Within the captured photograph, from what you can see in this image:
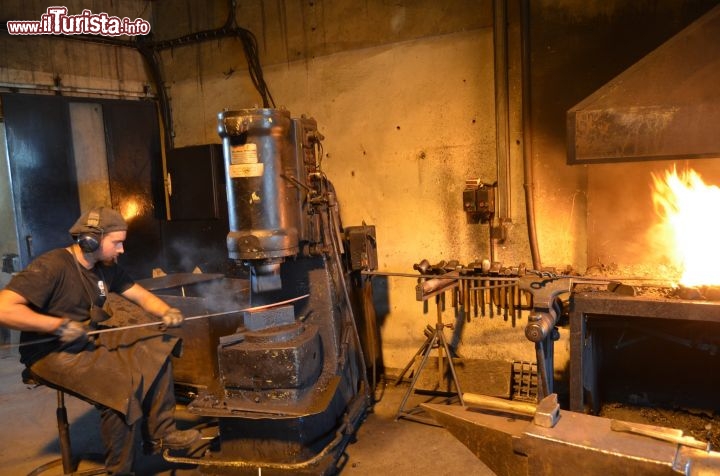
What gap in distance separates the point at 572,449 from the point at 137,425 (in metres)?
2.21

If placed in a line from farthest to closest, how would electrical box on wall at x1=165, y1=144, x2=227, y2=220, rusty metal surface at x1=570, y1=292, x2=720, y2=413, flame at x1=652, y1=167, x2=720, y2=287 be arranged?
1. electrical box on wall at x1=165, y1=144, x2=227, y2=220
2. flame at x1=652, y1=167, x2=720, y2=287
3. rusty metal surface at x1=570, y1=292, x2=720, y2=413

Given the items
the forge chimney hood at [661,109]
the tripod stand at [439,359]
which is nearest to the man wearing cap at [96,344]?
the tripod stand at [439,359]

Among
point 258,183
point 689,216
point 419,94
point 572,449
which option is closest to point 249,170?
point 258,183

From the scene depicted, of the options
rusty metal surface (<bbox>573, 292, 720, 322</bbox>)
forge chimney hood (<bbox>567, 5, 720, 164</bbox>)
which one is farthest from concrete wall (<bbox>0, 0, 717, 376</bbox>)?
rusty metal surface (<bbox>573, 292, 720, 322</bbox>)

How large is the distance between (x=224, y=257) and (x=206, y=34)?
1.90m

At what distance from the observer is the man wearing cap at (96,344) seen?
2.46 m

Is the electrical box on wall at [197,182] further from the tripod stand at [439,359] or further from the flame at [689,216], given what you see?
the flame at [689,216]

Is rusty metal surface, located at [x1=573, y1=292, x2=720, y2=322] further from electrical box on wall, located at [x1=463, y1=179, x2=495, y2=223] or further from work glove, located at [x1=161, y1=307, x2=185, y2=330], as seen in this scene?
work glove, located at [x1=161, y1=307, x2=185, y2=330]

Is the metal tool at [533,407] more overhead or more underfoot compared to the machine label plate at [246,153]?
more underfoot

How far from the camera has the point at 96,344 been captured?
2.67 meters

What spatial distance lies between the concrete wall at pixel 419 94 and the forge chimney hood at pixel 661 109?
70 centimetres

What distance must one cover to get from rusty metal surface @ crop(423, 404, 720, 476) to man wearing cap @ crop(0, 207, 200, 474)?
5.88ft

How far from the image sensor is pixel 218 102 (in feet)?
15.1

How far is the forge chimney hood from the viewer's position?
2.24 metres
